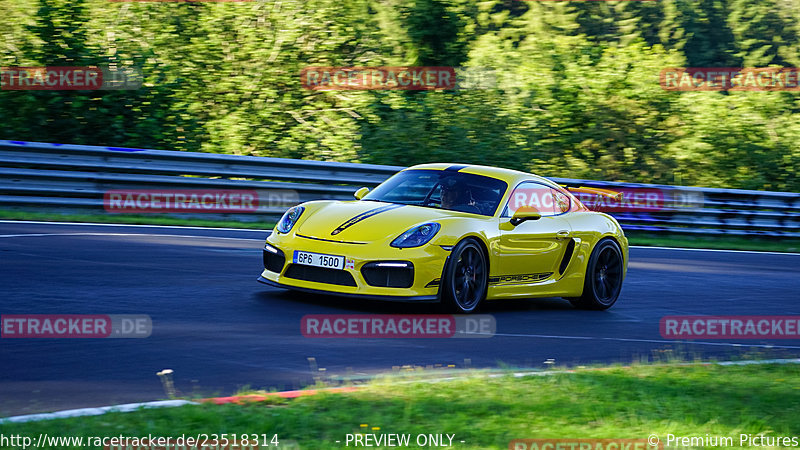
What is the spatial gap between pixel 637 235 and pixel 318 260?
36.5ft

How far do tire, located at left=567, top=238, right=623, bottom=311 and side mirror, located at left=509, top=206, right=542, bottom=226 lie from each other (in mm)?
1121

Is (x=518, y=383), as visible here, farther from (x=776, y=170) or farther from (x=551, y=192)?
(x=776, y=170)

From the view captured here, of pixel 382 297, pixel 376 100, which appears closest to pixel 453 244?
pixel 382 297

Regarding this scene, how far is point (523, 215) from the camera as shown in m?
9.56

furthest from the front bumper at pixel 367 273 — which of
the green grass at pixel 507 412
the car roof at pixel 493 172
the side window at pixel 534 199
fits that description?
the green grass at pixel 507 412

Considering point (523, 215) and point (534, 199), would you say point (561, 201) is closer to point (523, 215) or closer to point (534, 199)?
point (534, 199)

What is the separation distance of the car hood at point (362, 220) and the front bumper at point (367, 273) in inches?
4.6

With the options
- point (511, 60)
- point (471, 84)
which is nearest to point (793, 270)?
point (471, 84)

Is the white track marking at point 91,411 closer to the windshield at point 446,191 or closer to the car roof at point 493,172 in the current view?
the windshield at point 446,191

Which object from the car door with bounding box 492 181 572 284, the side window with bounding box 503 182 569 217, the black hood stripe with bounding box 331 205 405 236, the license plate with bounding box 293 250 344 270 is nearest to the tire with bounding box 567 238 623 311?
the car door with bounding box 492 181 572 284

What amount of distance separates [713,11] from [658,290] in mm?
41861

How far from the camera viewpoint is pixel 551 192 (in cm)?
1059

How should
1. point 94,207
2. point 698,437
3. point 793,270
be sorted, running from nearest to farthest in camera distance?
1. point 698,437
2. point 94,207
3. point 793,270

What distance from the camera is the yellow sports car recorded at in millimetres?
8664
